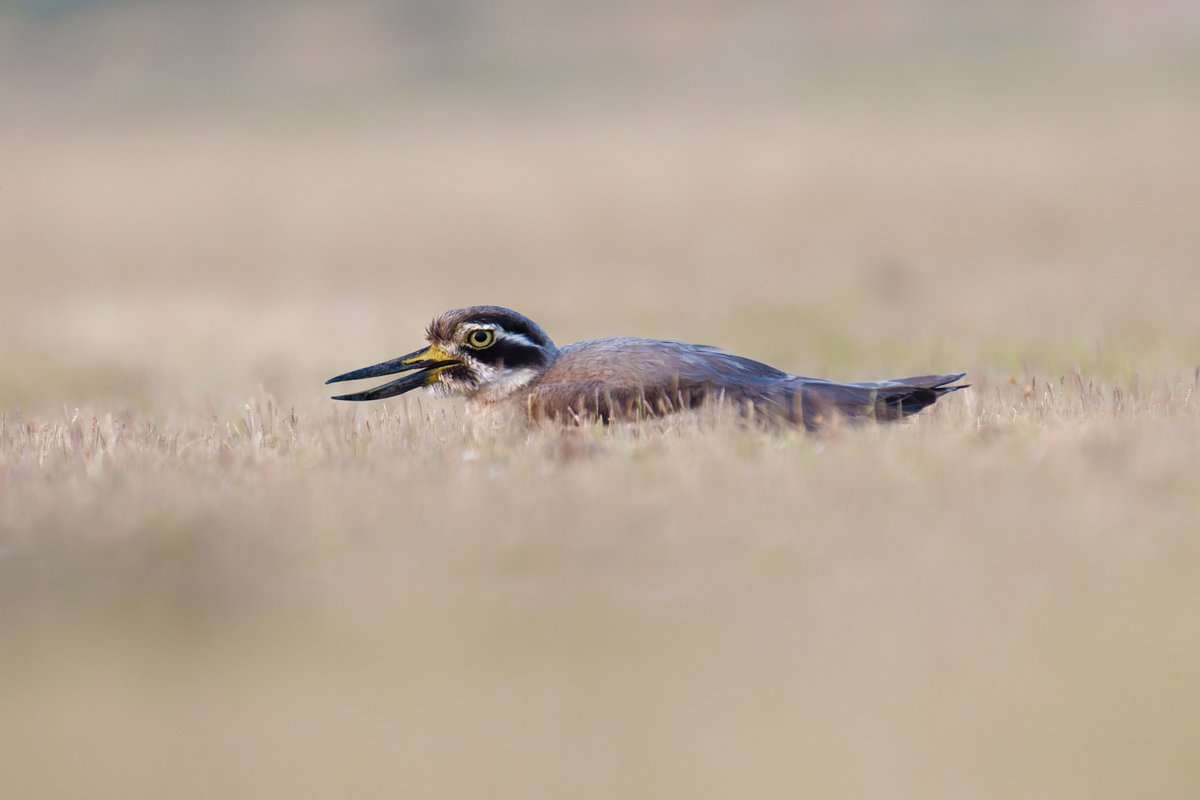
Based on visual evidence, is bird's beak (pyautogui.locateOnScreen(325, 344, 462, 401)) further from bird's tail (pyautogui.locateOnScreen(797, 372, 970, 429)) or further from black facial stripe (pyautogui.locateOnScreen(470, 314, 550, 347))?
bird's tail (pyautogui.locateOnScreen(797, 372, 970, 429))

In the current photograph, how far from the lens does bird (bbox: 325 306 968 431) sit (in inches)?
354

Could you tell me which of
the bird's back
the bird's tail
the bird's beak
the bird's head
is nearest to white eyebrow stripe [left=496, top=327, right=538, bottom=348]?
the bird's head

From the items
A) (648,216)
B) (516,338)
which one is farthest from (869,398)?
(648,216)

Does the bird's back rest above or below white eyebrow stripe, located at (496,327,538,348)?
below

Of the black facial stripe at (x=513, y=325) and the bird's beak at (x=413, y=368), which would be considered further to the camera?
the bird's beak at (x=413, y=368)

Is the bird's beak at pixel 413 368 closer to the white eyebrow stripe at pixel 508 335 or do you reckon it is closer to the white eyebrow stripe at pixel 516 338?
the white eyebrow stripe at pixel 508 335

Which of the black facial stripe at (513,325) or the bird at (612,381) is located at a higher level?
the black facial stripe at (513,325)

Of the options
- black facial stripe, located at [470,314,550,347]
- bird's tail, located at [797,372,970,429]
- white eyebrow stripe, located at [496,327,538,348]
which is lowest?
bird's tail, located at [797,372,970,429]

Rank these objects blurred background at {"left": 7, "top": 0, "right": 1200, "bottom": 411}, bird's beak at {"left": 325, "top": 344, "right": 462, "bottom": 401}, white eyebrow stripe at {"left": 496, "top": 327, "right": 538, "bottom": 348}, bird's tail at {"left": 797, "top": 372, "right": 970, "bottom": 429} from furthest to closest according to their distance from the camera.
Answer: blurred background at {"left": 7, "top": 0, "right": 1200, "bottom": 411}, bird's beak at {"left": 325, "top": 344, "right": 462, "bottom": 401}, white eyebrow stripe at {"left": 496, "top": 327, "right": 538, "bottom": 348}, bird's tail at {"left": 797, "top": 372, "right": 970, "bottom": 429}

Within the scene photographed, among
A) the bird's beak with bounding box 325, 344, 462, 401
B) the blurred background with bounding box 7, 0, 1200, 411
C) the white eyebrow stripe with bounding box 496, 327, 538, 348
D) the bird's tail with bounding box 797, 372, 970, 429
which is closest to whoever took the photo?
the bird's tail with bounding box 797, 372, 970, 429

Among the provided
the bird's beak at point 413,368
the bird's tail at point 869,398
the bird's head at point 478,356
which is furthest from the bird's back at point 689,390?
the bird's beak at point 413,368

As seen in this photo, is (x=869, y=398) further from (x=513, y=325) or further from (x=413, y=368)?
(x=413, y=368)

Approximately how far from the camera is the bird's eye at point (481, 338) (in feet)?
31.1

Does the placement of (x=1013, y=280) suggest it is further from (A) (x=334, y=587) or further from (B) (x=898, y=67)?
(B) (x=898, y=67)
